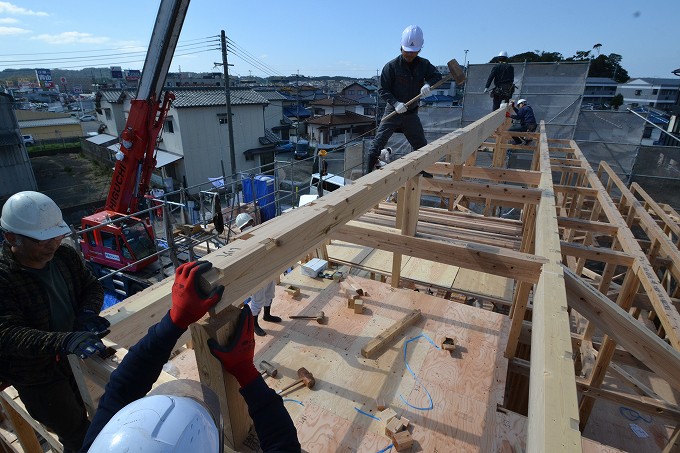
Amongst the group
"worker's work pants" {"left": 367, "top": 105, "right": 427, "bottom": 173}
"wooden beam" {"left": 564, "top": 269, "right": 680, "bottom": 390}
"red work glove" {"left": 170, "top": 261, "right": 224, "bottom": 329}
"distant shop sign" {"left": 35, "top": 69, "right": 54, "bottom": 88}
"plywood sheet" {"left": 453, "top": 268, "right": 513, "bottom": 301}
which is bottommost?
"plywood sheet" {"left": 453, "top": 268, "right": 513, "bottom": 301}

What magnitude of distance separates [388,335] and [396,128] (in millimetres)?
3217

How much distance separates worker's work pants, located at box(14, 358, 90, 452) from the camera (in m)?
2.17

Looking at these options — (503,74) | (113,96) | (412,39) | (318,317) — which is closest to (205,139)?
(113,96)

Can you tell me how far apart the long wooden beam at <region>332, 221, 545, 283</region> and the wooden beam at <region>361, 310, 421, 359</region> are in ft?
3.50

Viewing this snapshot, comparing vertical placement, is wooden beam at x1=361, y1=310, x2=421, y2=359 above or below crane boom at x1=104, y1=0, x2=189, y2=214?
below

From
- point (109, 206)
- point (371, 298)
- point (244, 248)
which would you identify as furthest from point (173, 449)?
point (109, 206)

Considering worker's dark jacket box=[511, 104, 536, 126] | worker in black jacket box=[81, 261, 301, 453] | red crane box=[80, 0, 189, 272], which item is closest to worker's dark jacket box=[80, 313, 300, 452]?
worker in black jacket box=[81, 261, 301, 453]

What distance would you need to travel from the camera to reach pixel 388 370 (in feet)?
11.7

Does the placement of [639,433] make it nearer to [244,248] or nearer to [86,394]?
[244,248]

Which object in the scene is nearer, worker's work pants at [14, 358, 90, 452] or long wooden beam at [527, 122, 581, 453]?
long wooden beam at [527, 122, 581, 453]

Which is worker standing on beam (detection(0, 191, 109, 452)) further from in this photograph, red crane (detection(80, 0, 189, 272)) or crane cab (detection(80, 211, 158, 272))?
crane cab (detection(80, 211, 158, 272))

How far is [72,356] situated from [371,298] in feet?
12.0

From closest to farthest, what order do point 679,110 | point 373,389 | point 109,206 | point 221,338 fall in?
point 221,338, point 373,389, point 109,206, point 679,110

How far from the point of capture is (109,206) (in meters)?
10.1
